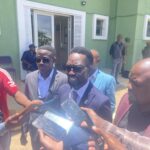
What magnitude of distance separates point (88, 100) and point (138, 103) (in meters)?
0.37

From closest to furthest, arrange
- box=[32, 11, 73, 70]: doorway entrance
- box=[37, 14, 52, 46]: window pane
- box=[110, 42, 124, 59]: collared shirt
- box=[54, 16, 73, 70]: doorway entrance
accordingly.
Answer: box=[32, 11, 73, 70]: doorway entrance
box=[37, 14, 52, 46]: window pane
box=[110, 42, 124, 59]: collared shirt
box=[54, 16, 73, 70]: doorway entrance

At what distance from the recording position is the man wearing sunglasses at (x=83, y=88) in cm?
150

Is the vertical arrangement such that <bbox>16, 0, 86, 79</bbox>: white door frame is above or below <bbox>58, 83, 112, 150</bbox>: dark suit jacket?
above

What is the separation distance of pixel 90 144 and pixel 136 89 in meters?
0.44

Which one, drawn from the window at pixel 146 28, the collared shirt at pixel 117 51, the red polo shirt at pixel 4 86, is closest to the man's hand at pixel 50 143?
the red polo shirt at pixel 4 86

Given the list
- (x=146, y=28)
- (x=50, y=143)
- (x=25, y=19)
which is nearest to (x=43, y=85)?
(x=50, y=143)

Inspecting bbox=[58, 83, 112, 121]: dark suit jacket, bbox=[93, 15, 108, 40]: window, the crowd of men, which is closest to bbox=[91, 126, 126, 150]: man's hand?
the crowd of men

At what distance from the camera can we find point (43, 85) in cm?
219

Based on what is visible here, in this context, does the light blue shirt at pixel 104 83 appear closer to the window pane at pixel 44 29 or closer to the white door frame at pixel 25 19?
the white door frame at pixel 25 19

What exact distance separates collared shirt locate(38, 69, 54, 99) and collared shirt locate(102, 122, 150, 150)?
1.07 metres

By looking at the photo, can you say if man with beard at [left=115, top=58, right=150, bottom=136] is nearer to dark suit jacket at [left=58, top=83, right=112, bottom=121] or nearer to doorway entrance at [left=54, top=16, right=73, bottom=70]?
dark suit jacket at [left=58, top=83, right=112, bottom=121]

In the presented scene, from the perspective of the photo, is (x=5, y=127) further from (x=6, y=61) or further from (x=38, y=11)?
(x=38, y=11)

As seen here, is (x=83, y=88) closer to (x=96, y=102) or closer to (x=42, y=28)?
(x=96, y=102)

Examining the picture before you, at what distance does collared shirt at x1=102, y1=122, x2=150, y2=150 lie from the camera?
103 cm
